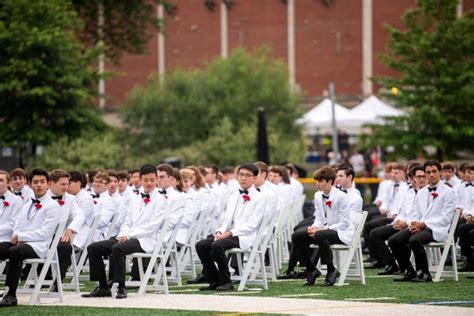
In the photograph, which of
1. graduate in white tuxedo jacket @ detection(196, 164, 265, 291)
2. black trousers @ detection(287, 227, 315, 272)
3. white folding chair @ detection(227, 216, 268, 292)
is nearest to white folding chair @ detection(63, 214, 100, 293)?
graduate in white tuxedo jacket @ detection(196, 164, 265, 291)

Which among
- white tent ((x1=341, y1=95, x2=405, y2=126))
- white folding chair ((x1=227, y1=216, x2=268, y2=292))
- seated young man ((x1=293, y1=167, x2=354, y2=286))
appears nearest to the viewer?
white folding chair ((x1=227, y1=216, x2=268, y2=292))

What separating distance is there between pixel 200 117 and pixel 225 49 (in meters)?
14.3

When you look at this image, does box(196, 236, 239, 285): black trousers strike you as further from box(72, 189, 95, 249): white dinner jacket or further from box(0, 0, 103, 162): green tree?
box(0, 0, 103, 162): green tree

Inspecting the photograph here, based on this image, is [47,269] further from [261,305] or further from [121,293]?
[261,305]

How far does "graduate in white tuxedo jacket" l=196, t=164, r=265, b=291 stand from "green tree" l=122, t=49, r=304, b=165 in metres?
47.2

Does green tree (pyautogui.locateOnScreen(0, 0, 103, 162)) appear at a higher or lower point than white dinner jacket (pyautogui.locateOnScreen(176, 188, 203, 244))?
higher

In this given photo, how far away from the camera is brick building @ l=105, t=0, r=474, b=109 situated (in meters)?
79.6

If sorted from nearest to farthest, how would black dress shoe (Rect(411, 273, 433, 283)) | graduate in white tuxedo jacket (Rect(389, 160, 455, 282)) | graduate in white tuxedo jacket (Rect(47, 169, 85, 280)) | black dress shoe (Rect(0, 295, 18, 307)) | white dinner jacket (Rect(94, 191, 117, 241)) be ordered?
black dress shoe (Rect(0, 295, 18, 307)) → graduate in white tuxedo jacket (Rect(47, 169, 85, 280)) → black dress shoe (Rect(411, 273, 433, 283)) → graduate in white tuxedo jacket (Rect(389, 160, 455, 282)) → white dinner jacket (Rect(94, 191, 117, 241))

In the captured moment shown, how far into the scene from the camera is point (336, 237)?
771 inches

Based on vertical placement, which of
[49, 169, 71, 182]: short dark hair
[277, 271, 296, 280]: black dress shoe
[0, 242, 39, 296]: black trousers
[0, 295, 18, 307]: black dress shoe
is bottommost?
[277, 271, 296, 280]: black dress shoe

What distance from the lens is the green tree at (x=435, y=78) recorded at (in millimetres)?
41594

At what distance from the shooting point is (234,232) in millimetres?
18969

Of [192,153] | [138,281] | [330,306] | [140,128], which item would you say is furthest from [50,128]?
[330,306]

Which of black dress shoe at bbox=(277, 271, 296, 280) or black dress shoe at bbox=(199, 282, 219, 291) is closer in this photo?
black dress shoe at bbox=(199, 282, 219, 291)
